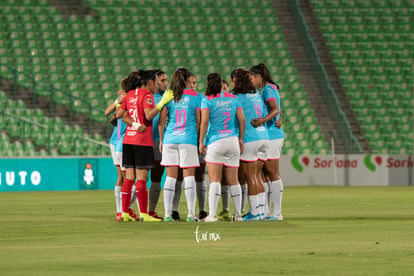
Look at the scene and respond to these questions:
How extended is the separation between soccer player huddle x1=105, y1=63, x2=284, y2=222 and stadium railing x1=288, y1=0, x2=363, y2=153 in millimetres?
18222

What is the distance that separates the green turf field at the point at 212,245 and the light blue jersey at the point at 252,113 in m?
1.37

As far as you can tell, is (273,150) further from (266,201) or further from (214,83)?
(214,83)

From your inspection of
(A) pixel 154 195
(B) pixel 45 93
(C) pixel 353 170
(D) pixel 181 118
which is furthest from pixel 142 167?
(C) pixel 353 170

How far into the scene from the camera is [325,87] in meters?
35.8

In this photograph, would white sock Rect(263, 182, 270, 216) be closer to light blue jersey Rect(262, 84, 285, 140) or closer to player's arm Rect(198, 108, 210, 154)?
light blue jersey Rect(262, 84, 285, 140)

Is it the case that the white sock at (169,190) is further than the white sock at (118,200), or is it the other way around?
the white sock at (118,200)

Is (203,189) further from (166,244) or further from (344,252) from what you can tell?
(344,252)

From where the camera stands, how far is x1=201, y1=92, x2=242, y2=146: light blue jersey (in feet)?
49.4

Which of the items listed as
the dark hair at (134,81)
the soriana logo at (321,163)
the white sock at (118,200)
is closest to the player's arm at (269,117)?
the dark hair at (134,81)

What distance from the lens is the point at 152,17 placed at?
36.8m

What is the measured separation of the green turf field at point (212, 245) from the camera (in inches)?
368

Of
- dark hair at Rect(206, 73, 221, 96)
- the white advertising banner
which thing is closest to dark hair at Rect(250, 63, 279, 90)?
dark hair at Rect(206, 73, 221, 96)

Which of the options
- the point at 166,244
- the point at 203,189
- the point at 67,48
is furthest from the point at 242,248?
the point at 67,48

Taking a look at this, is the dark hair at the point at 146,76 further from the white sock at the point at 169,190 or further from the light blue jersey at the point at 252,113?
the white sock at the point at 169,190
